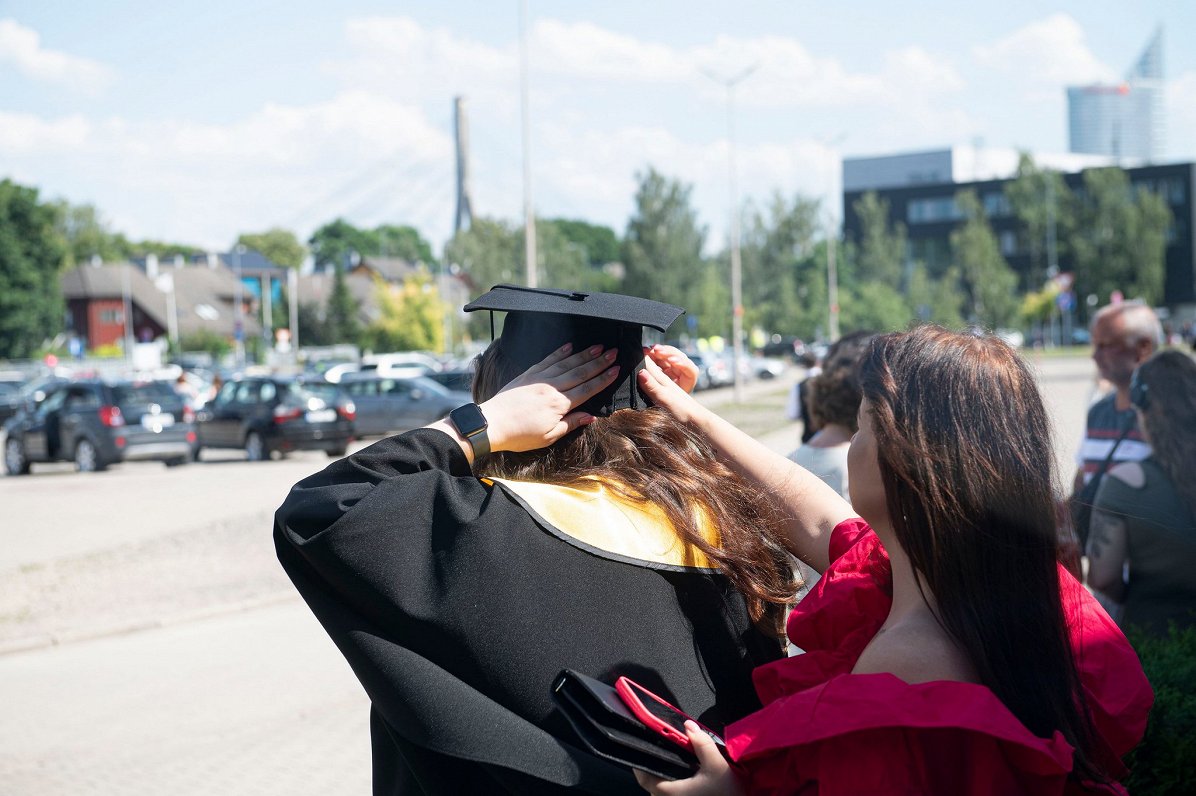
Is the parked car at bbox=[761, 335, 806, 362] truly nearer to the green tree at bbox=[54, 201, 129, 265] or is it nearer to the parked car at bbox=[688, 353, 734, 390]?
the parked car at bbox=[688, 353, 734, 390]

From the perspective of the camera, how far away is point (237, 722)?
6.18 m

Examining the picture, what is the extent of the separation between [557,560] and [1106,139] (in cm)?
16059

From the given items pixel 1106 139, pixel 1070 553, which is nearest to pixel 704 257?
pixel 1070 553

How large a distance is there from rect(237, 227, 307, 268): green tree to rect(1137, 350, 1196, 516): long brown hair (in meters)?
123

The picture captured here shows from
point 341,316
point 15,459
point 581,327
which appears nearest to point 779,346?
point 341,316

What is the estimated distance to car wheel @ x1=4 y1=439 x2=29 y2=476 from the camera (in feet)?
74.7

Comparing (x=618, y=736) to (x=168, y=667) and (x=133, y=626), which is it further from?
(x=133, y=626)

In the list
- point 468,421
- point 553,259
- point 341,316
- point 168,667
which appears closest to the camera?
point 468,421

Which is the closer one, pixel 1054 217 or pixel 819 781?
pixel 819 781

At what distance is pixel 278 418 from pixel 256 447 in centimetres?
84

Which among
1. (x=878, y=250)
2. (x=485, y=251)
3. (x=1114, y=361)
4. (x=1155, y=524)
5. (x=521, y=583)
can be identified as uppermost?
(x=878, y=250)

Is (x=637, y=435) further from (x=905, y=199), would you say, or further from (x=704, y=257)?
(x=905, y=199)

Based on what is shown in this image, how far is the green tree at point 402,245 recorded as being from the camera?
134 m

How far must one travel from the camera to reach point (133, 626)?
8.45 meters
